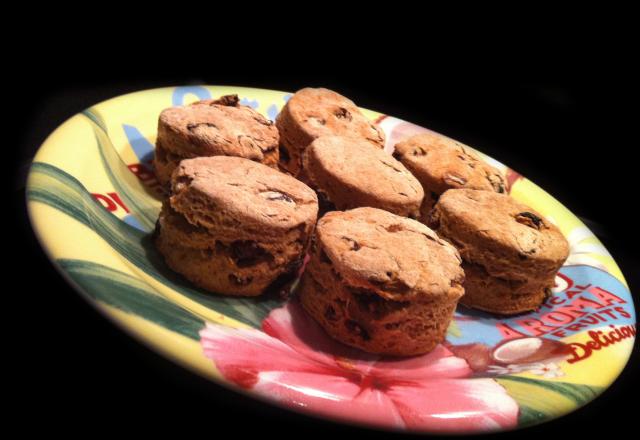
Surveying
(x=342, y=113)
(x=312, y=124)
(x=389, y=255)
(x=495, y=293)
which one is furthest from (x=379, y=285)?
(x=342, y=113)

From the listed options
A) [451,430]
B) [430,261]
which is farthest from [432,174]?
[451,430]

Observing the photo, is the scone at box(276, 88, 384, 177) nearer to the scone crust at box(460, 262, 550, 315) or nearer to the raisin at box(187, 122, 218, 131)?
the raisin at box(187, 122, 218, 131)

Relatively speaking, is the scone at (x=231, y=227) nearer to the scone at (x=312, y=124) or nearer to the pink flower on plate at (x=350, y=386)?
the pink flower on plate at (x=350, y=386)

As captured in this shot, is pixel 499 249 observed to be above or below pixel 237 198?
below

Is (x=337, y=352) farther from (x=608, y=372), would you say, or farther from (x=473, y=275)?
(x=608, y=372)

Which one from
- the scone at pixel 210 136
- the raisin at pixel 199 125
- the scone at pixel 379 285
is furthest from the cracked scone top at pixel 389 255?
the raisin at pixel 199 125

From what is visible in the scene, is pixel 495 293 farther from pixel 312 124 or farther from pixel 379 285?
pixel 312 124

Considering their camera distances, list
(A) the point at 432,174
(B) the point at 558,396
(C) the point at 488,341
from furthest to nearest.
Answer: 1. (A) the point at 432,174
2. (C) the point at 488,341
3. (B) the point at 558,396
